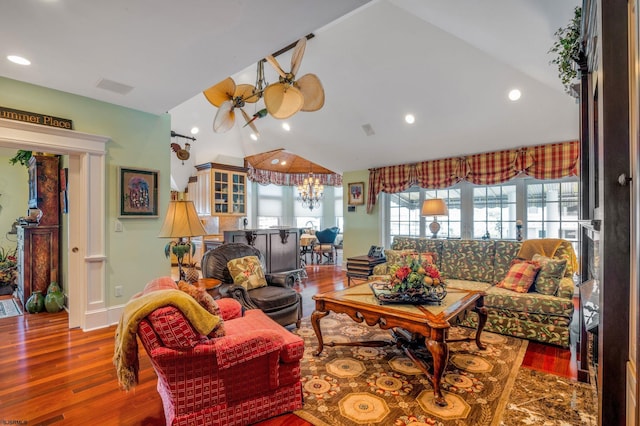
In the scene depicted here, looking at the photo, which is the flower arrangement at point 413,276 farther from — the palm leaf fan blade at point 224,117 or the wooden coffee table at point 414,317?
the palm leaf fan blade at point 224,117

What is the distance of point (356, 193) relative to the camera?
707 cm

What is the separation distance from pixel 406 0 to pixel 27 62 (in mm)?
3378

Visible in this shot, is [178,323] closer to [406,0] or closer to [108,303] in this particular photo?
[108,303]

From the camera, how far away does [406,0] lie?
2.90 m

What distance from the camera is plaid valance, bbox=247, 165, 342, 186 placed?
8.76 meters

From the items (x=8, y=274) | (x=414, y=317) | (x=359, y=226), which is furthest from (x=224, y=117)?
(x=8, y=274)

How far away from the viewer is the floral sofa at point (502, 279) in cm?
294

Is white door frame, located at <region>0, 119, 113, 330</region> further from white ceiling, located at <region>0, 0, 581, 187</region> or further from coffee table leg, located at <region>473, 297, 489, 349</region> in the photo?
coffee table leg, located at <region>473, 297, 489, 349</region>

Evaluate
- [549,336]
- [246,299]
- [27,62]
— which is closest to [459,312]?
[549,336]

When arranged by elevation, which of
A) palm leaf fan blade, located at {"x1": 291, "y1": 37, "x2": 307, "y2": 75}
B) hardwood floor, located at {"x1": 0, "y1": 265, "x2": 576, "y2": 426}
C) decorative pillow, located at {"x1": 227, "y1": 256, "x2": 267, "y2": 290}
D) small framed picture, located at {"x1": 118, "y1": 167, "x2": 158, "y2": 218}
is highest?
palm leaf fan blade, located at {"x1": 291, "y1": 37, "x2": 307, "y2": 75}

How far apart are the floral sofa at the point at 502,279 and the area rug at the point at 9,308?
454 centimetres

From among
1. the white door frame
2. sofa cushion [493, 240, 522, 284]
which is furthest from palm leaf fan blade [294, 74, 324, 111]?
sofa cushion [493, 240, 522, 284]

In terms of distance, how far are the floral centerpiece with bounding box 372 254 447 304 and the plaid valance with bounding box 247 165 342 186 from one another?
21.4 feet

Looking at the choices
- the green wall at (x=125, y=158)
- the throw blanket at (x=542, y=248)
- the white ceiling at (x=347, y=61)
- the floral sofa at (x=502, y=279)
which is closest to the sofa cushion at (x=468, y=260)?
the floral sofa at (x=502, y=279)
